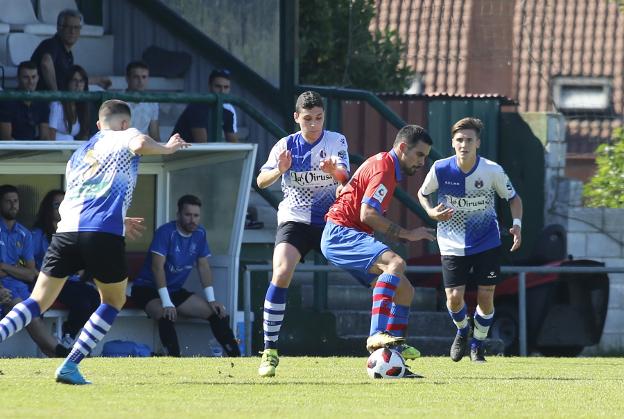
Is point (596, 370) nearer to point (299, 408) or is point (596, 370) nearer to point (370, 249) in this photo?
point (370, 249)

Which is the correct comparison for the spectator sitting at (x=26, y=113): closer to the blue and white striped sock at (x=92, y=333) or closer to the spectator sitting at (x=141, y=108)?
the spectator sitting at (x=141, y=108)

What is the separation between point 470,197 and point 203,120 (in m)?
3.50

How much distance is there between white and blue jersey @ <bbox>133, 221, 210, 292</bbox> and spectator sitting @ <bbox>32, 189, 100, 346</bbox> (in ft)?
1.69

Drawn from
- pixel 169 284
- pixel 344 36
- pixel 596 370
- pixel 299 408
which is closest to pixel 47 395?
pixel 299 408

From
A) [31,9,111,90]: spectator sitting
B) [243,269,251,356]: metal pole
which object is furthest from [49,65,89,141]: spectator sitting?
[243,269,251,356]: metal pole

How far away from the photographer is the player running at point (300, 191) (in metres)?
10.9

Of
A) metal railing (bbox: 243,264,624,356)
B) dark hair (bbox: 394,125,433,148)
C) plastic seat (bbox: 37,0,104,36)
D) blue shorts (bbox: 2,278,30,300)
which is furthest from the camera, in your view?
plastic seat (bbox: 37,0,104,36)

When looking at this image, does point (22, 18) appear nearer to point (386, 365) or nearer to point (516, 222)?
point (516, 222)

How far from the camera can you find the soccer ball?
10.5 m

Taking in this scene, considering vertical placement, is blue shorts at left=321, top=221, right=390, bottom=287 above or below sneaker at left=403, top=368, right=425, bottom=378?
above

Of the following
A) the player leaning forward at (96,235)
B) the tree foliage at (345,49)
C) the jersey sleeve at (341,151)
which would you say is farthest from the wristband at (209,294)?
the tree foliage at (345,49)

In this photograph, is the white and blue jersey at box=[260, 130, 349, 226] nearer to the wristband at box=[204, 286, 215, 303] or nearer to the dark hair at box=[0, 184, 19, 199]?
the wristband at box=[204, 286, 215, 303]

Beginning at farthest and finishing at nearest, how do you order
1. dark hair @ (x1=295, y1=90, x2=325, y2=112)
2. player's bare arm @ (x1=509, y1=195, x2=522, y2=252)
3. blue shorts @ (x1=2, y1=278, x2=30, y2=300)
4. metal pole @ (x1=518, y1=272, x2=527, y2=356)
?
metal pole @ (x1=518, y1=272, x2=527, y2=356)
blue shorts @ (x1=2, y1=278, x2=30, y2=300)
player's bare arm @ (x1=509, y1=195, x2=522, y2=252)
dark hair @ (x1=295, y1=90, x2=325, y2=112)

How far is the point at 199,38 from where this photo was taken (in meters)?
17.5
